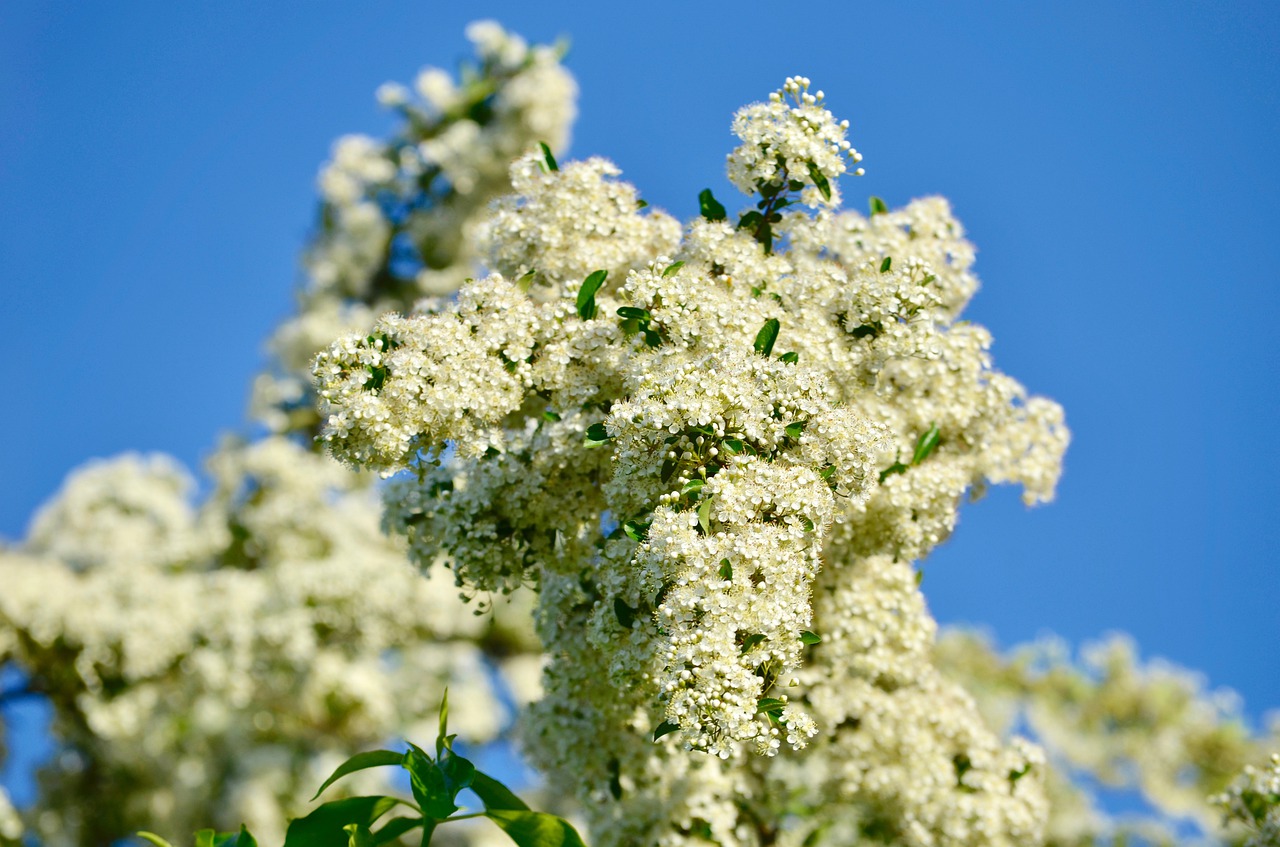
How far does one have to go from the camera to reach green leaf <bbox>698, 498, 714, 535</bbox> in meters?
3.52

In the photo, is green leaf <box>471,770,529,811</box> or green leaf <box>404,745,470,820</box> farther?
green leaf <box>471,770,529,811</box>

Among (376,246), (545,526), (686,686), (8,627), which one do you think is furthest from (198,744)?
(686,686)

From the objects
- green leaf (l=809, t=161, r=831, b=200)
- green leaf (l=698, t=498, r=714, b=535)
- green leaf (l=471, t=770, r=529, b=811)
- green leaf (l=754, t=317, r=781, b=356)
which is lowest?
green leaf (l=471, t=770, r=529, b=811)

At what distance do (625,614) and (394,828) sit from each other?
1.03 meters

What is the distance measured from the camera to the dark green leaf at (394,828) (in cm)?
376

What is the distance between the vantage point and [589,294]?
4.11 metres

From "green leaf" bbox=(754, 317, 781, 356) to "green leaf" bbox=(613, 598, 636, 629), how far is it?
3.19 ft

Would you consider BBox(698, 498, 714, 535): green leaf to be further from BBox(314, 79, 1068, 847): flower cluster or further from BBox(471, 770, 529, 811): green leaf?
BBox(471, 770, 529, 811): green leaf

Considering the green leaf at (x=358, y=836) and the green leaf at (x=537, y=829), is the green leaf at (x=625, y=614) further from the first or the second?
the green leaf at (x=358, y=836)

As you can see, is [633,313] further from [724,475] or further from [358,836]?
[358,836]

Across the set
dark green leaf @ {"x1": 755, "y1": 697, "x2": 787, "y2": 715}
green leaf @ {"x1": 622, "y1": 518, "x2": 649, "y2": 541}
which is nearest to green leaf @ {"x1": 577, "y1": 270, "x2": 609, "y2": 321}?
green leaf @ {"x1": 622, "y1": 518, "x2": 649, "y2": 541}

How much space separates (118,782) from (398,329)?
12.3m

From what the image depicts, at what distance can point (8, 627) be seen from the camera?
12.6 metres

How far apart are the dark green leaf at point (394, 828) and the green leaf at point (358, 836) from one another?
2cm
